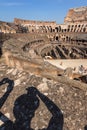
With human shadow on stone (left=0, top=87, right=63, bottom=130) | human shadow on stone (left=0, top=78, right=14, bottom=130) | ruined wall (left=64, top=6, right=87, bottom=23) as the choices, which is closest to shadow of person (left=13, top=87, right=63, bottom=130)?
human shadow on stone (left=0, top=87, right=63, bottom=130)

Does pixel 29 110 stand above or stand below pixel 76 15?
below

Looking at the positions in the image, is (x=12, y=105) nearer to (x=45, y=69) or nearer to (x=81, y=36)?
(x=45, y=69)

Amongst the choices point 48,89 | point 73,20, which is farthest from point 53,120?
point 73,20

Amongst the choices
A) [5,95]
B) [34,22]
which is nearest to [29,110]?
[5,95]

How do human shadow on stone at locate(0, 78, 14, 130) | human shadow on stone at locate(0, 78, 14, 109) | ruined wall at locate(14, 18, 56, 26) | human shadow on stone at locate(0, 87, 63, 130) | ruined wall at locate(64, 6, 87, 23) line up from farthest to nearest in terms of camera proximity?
1. ruined wall at locate(14, 18, 56, 26)
2. ruined wall at locate(64, 6, 87, 23)
3. human shadow on stone at locate(0, 78, 14, 109)
4. human shadow on stone at locate(0, 78, 14, 130)
5. human shadow on stone at locate(0, 87, 63, 130)

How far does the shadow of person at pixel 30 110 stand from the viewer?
4.64 meters

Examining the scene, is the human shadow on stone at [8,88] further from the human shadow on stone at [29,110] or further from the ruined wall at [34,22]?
the ruined wall at [34,22]

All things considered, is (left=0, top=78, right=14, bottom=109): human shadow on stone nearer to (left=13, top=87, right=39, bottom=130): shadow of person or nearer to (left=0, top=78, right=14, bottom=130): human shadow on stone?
(left=0, top=78, right=14, bottom=130): human shadow on stone

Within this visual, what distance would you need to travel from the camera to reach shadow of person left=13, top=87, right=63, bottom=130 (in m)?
4.64

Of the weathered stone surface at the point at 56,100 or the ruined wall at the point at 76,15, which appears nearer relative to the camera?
the weathered stone surface at the point at 56,100

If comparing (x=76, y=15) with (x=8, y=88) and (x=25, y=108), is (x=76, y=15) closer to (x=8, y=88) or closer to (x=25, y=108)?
(x=8, y=88)

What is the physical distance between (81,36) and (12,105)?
36851mm

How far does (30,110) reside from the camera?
16.8ft

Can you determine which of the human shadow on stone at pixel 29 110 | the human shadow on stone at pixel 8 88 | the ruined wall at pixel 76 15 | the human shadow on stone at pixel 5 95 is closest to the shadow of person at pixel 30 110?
the human shadow on stone at pixel 29 110
